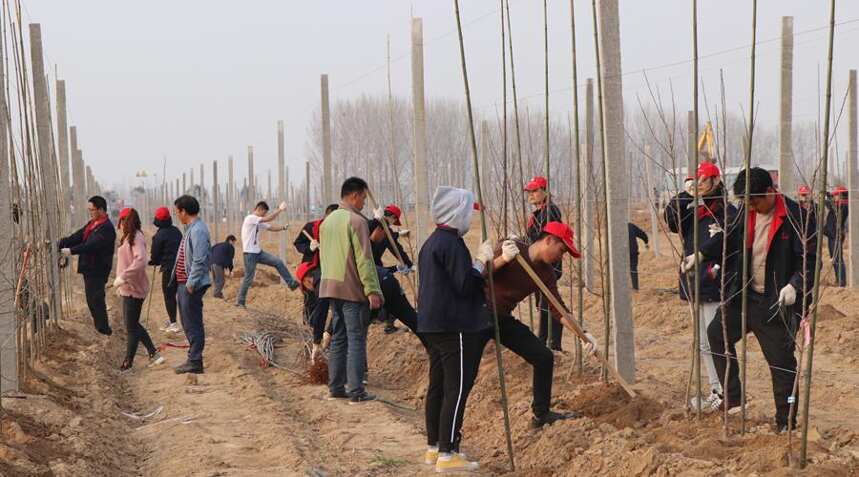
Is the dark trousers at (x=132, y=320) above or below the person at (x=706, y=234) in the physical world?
below

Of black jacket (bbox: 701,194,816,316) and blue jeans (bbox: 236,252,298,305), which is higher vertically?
black jacket (bbox: 701,194,816,316)

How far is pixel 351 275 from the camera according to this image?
6.78 metres

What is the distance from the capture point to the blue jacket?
8039mm

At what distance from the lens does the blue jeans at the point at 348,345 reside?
6.88 meters

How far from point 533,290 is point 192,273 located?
355 cm

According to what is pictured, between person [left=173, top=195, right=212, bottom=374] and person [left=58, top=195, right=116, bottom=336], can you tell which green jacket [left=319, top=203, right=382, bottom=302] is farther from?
person [left=58, top=195, right=116, bottom=336]

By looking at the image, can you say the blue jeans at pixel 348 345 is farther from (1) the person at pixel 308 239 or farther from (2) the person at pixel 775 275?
(2) the person at pixel 775 275

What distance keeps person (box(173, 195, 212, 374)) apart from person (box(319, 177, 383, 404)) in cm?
157

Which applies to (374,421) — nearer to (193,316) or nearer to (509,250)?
(509,250)

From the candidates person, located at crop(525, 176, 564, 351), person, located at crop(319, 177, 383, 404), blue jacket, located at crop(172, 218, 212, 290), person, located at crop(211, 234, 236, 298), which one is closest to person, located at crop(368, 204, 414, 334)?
person, located at crop(319, 177, 383, 404)

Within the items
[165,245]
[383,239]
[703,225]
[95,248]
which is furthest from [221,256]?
[703,225]

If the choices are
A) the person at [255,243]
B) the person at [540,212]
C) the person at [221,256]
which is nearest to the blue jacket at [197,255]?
the person at [540,212]

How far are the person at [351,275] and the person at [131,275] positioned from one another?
2.42m

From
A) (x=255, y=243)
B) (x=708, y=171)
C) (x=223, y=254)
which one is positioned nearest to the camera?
(x=708, y=171)
